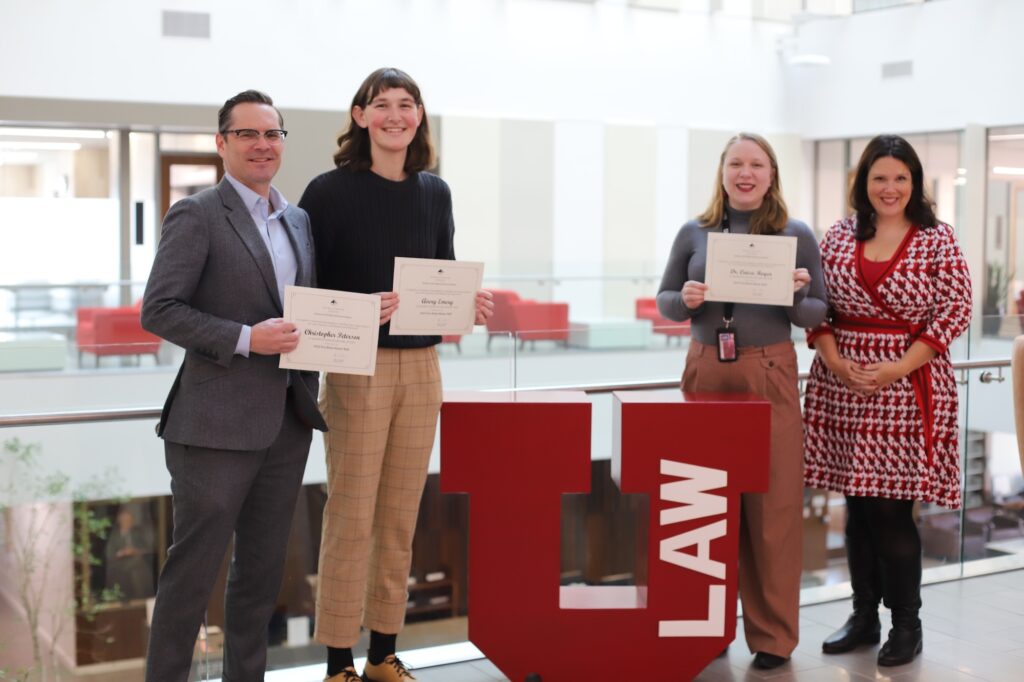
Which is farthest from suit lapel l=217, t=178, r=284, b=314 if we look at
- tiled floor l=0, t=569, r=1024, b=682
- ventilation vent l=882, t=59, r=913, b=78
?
ventilation vent l=882, t=59, r=913, b=78

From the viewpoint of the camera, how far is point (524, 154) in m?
14.9

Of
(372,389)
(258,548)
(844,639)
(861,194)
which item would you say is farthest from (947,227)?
(258,548)

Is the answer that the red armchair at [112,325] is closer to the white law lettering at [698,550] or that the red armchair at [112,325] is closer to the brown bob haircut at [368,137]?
the brown bob haircut at [368,137]

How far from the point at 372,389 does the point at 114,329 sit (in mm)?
8266

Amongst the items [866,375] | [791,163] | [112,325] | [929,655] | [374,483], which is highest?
[791,163]

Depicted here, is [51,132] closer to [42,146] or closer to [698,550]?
[42,146]

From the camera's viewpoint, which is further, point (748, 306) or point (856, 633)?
point (856, 633)

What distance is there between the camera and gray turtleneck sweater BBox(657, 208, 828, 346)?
12.2 feet

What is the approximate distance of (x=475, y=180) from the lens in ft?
47.9

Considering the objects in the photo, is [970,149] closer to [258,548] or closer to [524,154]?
[524,154]

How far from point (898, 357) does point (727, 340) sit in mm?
563

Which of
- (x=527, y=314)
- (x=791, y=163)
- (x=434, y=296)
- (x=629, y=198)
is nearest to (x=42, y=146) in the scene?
(x=527, y=314)

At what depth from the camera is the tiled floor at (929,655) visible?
3789 mm

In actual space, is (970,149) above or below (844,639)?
above
